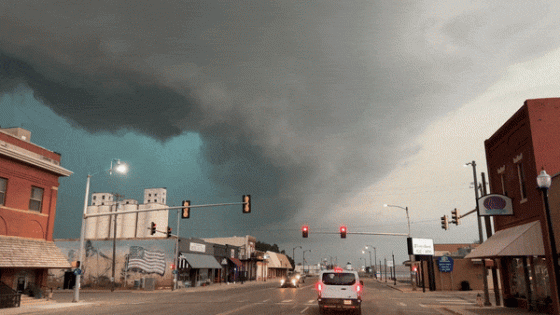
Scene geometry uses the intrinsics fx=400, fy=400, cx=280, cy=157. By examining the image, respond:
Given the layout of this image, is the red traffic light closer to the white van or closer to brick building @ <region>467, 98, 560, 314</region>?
brick building @ <region>467, 98, 560, 314</region>

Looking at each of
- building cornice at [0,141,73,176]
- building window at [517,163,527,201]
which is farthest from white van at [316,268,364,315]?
building cornice at [0,141,73,176]

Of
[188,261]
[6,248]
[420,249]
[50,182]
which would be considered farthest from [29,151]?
[420,249]

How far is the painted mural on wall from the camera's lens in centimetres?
5169

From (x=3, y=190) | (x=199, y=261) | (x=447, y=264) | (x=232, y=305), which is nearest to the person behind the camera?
(x=232, y=305)

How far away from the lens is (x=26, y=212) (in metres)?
28.4

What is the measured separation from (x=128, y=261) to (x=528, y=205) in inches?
1845

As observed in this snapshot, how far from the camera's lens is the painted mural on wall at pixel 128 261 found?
51.7 m

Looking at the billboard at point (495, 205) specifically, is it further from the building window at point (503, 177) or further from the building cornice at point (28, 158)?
the building cornice at point (28, 158)

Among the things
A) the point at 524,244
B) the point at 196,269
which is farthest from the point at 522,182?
the point at 196,269

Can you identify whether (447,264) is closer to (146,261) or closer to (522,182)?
(522,182)

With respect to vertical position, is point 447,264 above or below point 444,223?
below

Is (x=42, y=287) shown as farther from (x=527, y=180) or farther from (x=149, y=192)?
(x=149, y=192)

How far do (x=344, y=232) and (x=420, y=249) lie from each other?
1305cm

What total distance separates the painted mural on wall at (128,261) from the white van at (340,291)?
37996 mm
